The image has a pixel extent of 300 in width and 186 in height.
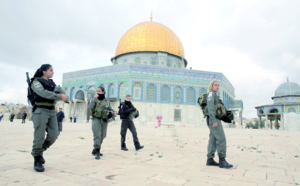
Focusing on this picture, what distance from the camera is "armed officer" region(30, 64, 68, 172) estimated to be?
3305mm

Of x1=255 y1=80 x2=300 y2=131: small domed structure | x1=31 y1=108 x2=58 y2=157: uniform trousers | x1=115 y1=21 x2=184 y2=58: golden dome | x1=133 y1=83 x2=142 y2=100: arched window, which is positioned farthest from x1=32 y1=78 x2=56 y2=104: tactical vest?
x1=255 y1=80 x2=300 y2=131: small domed structure

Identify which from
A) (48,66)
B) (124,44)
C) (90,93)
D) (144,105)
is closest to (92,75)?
(90,93)

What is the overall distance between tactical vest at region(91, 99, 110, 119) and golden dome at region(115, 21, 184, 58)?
93.3 ft

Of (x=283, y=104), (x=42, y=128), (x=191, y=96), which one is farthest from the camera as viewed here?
(x=283, y=104)

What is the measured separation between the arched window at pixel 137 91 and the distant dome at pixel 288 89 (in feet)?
90.8

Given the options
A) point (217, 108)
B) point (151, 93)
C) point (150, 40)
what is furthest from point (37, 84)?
point (150, 40)

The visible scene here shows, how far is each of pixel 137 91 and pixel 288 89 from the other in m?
28.7

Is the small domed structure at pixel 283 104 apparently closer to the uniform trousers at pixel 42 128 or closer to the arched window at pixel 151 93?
the arched window at pixel 151 93

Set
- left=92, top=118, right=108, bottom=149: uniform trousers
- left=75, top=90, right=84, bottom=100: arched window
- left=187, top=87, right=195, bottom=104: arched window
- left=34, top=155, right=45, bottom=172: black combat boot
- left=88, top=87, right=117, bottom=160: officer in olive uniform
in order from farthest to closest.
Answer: left=75, top=90, right=84, bottom=100: arched window, left=187, top=87, right=195, bottom=104: arched window, left=88, top=87, right=117, bottom=160: officer in olive uniform, left=92, top=118, right=108, bottom=149: uniform trousers, left=34, top=155, right=45, bottom=172: black combat boot

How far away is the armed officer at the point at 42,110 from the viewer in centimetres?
331

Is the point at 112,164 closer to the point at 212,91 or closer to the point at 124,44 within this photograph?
the point at 212,91

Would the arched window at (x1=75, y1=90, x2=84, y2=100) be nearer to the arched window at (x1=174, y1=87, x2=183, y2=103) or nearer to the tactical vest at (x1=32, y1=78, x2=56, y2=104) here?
the arched window at (x1=174, y1=87, x2=183, y2=103)

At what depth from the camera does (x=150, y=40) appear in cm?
3284

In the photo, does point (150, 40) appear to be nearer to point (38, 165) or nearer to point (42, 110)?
point (42, 110)
